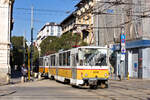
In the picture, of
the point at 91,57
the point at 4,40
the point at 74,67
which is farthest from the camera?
the point at 4,40

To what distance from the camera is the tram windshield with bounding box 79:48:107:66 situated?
699 inches

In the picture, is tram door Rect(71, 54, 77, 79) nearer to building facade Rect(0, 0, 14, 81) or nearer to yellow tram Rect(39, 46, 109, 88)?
yellow tram Rect(39, 46, 109, 88)

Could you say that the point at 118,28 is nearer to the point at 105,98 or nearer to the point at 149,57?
the point at 149,57

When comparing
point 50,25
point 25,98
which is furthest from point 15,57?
point 25,98

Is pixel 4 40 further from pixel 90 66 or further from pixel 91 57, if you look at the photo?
pixel 90 66

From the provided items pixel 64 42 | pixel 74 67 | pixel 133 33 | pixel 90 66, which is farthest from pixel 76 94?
pixel 64 42

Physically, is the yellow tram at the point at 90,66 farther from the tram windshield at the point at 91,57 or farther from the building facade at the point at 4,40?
the building facade at the point at 4,40

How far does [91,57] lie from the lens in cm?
1780

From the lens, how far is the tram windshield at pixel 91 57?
17766 mm

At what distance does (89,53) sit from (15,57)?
54.6m

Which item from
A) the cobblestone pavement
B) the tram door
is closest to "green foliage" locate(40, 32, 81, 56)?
the tram door

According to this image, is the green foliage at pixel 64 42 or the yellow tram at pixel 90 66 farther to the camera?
the green foliage at pixel 64 42

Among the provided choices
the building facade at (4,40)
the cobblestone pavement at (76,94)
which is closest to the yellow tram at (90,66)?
the cobblestone pavement at (76,94)

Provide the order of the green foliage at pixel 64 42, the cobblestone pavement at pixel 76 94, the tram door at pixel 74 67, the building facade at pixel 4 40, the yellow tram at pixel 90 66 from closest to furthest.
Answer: the cobblestone pavement at pixel 76 94 → the yellow tram at pixel 90 66 → the tram door at pixel 74 67 → the building facade at pixel 4 40 → the green foliage at pixel 64 42
